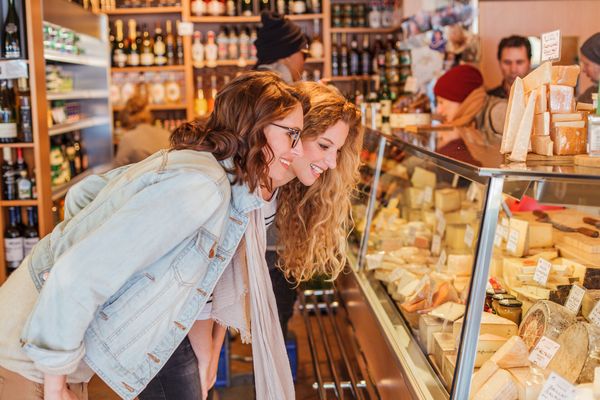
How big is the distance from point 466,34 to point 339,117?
347cm

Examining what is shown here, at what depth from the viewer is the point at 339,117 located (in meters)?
2.41

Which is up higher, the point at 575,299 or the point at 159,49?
the point at 159,49

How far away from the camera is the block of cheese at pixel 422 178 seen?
3.66 m

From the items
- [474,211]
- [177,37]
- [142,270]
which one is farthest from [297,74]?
[177,37]

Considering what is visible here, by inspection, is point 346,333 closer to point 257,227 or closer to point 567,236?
point 567,236

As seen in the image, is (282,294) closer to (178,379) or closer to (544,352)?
(178,379)

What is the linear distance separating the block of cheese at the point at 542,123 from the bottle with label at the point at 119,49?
6.02 meters

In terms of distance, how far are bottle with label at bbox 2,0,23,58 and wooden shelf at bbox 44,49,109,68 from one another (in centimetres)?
54

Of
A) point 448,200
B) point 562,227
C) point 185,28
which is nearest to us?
point 562,227

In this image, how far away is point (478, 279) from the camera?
187cm

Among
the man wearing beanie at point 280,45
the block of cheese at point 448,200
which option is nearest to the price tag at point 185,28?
the man wearing beanie at point 280,45

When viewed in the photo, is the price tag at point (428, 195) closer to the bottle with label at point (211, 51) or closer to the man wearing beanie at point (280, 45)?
the man wearing beanie at point (280, 45)

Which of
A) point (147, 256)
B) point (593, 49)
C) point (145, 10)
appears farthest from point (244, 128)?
point (145, 10)

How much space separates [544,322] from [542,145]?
511mm
